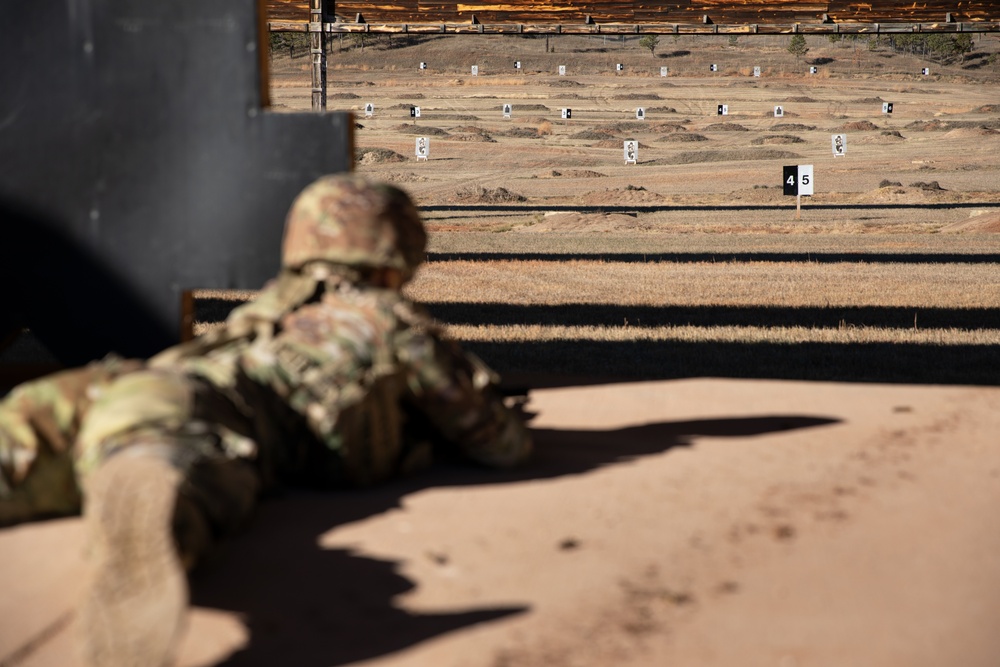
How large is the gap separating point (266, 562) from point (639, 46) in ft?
271

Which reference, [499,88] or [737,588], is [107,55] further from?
[499,88]

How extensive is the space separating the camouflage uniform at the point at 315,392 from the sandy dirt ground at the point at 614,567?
0.15 meters

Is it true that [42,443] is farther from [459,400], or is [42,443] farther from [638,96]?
[638,96]

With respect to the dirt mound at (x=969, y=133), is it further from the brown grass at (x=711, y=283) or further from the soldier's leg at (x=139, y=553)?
the soldier's leg at (x=139, y=553)

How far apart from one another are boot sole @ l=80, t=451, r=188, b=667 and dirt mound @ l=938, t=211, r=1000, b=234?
772 inches

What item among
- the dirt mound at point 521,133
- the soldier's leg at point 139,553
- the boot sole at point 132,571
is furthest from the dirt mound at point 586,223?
the dirt mound at point 521,133

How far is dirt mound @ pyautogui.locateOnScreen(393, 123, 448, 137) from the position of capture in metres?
45.3

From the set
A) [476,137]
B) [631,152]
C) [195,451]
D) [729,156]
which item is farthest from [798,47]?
[195,451]

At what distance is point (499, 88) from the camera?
62.8 meters

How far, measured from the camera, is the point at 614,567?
3.64 m

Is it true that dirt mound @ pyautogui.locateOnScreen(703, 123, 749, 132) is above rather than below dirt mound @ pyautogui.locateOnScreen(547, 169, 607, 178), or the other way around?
above

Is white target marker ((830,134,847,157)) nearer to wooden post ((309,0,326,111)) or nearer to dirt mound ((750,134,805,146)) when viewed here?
dirt mound ((750,134,805,146))

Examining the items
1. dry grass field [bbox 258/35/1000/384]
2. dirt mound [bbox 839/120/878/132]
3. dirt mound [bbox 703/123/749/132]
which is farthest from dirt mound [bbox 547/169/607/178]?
dirt mound [bbox 839/120/878/132]

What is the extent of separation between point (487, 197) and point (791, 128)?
2164cm
